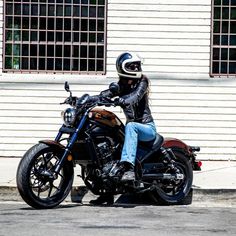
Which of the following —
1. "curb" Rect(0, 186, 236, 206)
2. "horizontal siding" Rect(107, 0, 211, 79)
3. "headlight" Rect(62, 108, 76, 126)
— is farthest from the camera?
"horizontal siding" Rect(107, 0, 211, 79)

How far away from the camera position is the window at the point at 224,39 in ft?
45.3

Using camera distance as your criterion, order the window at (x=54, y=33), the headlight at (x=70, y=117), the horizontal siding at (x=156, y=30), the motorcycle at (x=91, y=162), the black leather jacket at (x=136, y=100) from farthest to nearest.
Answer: the window at (x=54, y=33), the horizontal siding at (x=156, y=30), the black leather jacket at (x=136, y=100), the headlight at (x=70, y=117), the motorcycle at (x=91, y=162)

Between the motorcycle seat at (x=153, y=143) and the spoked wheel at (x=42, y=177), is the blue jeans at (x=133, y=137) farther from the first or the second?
the spoked wheel at (x=42, y=177)

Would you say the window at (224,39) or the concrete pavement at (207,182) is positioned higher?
the window at (224,39)

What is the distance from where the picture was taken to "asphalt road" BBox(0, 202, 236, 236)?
788cm

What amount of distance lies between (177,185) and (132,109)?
121 centimetres

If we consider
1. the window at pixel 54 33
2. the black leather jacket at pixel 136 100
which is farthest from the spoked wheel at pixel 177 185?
the window at pixel 54 33

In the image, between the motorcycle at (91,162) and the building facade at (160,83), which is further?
the building facade at (160,83)

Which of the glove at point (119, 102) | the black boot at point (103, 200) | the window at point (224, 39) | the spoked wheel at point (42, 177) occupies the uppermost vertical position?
the window at point (224, 39)

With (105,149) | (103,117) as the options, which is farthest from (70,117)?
(105,149)

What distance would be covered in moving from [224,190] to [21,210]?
279cm

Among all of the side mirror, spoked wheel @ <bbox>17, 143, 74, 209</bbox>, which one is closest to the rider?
the side mirror

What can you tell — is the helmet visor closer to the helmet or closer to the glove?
the helmet

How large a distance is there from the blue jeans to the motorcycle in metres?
0.15
